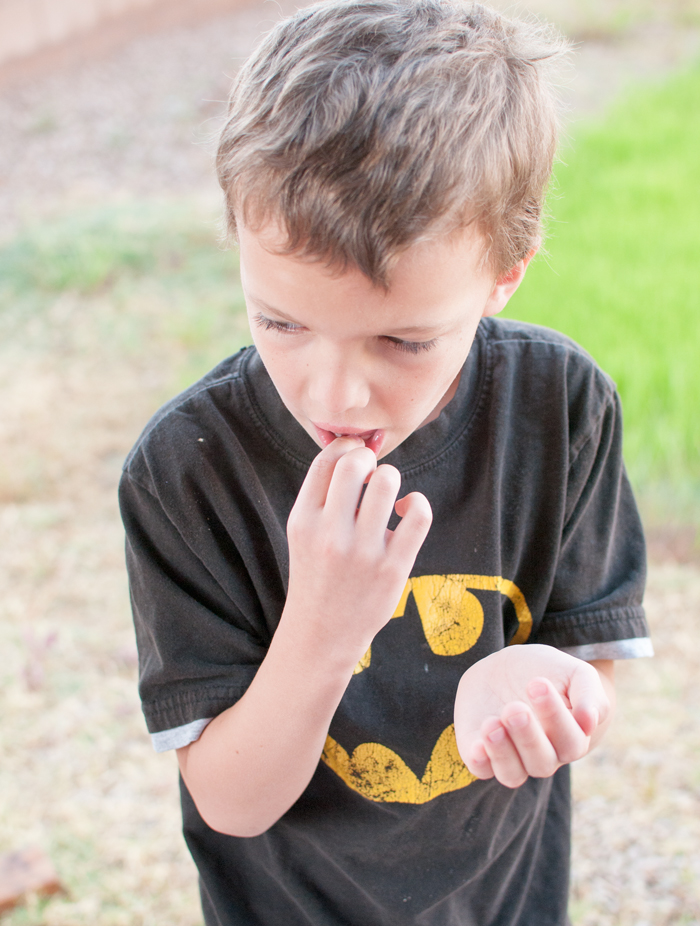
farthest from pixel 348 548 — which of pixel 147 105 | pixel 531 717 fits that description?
pixel 147 105

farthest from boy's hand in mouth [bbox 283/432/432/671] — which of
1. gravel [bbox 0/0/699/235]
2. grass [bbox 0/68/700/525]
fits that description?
gravel [bbox 0/0/699/235]

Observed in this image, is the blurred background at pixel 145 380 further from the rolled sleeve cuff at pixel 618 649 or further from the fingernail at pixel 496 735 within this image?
the fingernail at pixel 496 735

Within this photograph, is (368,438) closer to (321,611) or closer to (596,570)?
(321,611)

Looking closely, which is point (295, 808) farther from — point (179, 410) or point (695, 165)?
point (695, 165)

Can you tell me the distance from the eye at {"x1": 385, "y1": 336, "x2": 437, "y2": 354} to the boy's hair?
0.35 ft

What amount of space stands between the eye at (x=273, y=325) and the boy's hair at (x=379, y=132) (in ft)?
0.34

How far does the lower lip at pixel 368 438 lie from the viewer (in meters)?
1.03

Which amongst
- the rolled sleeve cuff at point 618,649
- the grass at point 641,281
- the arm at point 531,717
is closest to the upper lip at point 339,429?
the arm at point 531,717

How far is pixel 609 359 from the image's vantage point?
11.3 ft

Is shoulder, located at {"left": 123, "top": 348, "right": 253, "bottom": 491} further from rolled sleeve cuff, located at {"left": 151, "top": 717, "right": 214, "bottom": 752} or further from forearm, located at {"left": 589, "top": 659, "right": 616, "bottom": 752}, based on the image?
forearm, located at {"left": 589, "top": 659, "right": 616, "bottom": 752}

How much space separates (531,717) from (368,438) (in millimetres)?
371

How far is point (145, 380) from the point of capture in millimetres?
4176

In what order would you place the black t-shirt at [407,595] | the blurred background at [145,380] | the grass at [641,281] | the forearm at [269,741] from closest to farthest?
the forearm at [269,741] < the black t-shirt at [407,595] < the blurred background at [145,380] < the grass at [641,281]

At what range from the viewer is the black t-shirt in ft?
3.63
